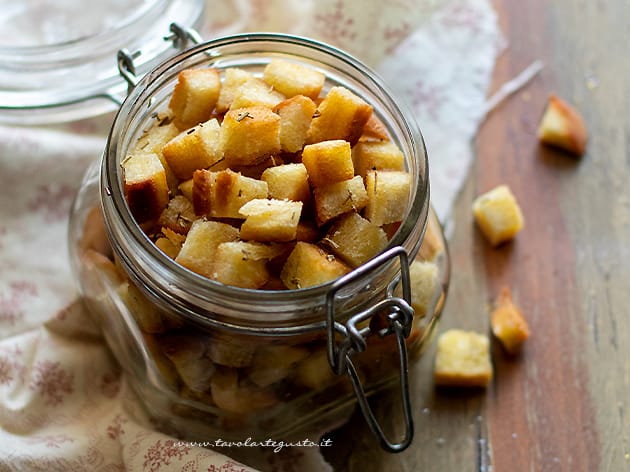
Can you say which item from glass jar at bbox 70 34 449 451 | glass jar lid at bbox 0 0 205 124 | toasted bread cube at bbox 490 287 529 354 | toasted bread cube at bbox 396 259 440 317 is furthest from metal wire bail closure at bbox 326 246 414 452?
glass jar lid at bbox 0 0 205 124

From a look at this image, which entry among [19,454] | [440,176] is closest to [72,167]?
[19,454]

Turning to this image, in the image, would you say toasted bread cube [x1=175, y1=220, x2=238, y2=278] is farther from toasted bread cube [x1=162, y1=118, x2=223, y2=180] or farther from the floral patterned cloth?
the floral patterned cloth

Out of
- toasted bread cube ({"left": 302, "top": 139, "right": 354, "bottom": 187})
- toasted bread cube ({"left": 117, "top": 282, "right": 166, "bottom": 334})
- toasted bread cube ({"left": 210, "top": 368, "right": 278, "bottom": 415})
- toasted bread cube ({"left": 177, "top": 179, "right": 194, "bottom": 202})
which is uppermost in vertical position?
toasted bread cube ({"left": 302, "top": 139, "right": 354, "bottom": 187})

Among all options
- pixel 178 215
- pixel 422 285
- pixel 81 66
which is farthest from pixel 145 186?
pixel 81 66

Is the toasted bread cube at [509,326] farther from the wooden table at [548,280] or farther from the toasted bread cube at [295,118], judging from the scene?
the toasted bread cube at [295,118]

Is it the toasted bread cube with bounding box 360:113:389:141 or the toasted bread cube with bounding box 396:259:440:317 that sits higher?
the toasted bread cube with bounding box 360:113:389:141

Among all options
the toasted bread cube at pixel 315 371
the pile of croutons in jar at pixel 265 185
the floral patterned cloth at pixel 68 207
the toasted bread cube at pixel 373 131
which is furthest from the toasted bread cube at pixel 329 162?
the floral patterned cloth at pixel 68 207

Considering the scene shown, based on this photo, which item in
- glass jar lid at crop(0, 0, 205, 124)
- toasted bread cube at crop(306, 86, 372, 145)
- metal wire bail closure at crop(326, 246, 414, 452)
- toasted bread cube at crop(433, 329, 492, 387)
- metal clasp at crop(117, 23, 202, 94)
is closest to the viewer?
metal wire bail closure at crop(326, 246, 414, 452)
